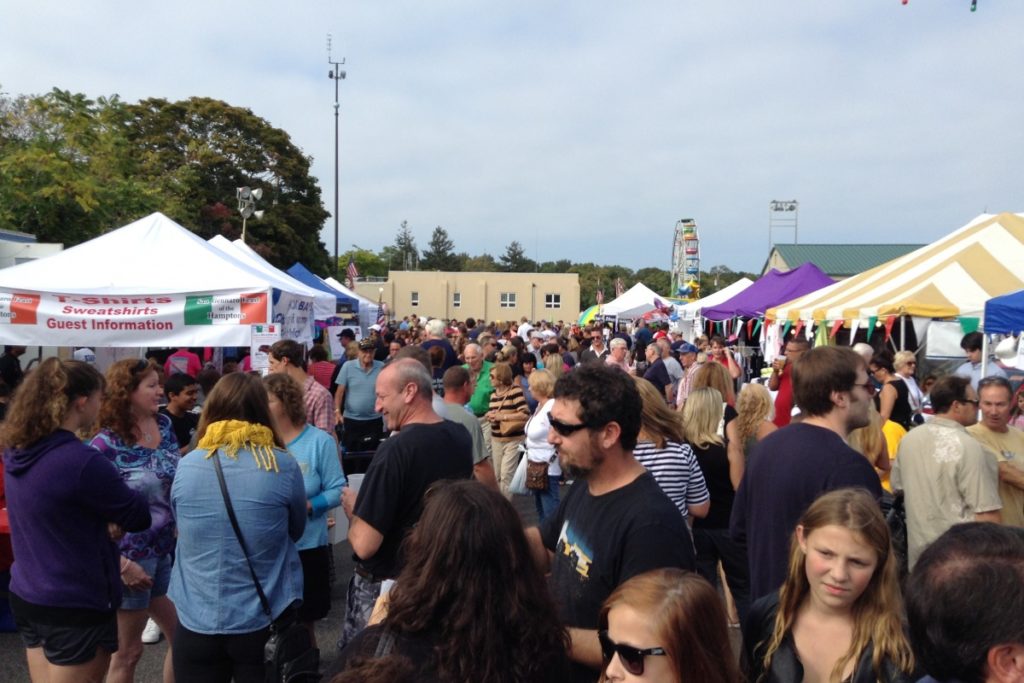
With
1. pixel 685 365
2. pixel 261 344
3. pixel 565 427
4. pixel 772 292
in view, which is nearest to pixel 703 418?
pixel 565 427

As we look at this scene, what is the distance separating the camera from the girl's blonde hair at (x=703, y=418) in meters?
5.41

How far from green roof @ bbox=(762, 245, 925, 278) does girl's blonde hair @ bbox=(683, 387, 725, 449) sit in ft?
197

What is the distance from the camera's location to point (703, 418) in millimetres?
5496

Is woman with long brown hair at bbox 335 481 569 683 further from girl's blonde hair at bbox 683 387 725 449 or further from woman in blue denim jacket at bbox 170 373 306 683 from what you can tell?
girl's blonde hair at bbox 683 387 725 449

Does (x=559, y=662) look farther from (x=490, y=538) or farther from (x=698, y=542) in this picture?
(x=698, y=542)

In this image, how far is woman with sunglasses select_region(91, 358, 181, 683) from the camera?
3922 mm

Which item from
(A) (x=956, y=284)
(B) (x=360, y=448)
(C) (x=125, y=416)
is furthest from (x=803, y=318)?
(C) (x=125, y=416)

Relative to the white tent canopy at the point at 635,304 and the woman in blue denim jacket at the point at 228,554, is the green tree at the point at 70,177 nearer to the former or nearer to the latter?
the white tent canopy at the point at 635,304

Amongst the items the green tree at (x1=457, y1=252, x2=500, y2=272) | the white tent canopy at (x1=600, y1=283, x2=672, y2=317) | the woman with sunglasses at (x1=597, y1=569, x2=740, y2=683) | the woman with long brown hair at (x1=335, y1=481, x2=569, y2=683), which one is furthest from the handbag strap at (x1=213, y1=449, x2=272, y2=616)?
the green tree at (x1=457, y1=252, x2=500, y2=272)

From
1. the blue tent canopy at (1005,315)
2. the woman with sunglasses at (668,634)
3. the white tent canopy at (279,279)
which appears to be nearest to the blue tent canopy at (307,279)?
the white tent canopy at (279,279)

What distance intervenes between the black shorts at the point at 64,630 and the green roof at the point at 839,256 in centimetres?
6337

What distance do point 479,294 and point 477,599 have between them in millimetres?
67285

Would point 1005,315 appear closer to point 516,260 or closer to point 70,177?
point 70,177

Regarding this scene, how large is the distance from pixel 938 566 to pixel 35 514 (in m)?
3.24
